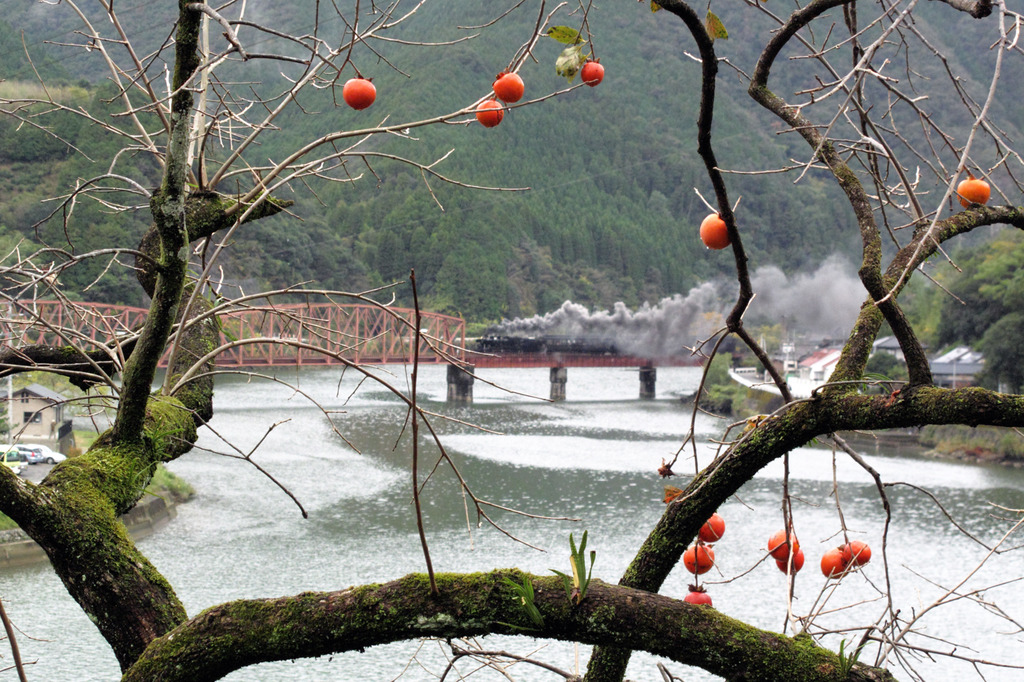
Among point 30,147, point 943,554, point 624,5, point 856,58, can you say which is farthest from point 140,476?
point 624,5

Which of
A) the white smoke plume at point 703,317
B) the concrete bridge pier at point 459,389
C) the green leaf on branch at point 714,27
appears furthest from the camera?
the white smoke plume at point 703,317

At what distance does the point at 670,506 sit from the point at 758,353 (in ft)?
0.88

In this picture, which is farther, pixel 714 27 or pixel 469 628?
pixel 469 628

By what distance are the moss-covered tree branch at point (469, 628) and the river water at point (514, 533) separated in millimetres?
1558

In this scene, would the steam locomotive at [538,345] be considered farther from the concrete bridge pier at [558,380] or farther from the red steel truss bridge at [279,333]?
the red steel truss bridge at [279,333]

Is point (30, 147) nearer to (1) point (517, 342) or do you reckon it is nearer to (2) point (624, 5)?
(1) point (517, 342)

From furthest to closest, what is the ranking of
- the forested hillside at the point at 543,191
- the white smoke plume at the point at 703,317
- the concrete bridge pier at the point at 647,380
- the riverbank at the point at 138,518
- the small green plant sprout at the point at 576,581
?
the white smoke plume at the point at 703,317, the forested hillside at the point at 543,191, the concrete bridge pier at the point at 647,380, the riverbank at the point at 138,518, the small green plant sprout at the point at 576,581

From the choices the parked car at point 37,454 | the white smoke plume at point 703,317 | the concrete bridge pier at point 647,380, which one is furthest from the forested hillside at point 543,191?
the parked car at point 37,454

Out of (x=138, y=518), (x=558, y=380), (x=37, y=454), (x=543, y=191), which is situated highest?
(x=543, y=191)

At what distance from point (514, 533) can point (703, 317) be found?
24.4m

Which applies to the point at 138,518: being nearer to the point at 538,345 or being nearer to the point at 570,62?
the point at 570,62

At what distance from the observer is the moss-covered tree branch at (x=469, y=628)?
4.00 feet

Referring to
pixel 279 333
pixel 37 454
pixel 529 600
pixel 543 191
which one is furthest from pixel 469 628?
pixel 543 191

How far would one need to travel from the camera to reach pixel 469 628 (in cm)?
125
